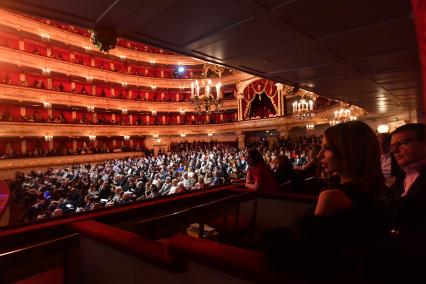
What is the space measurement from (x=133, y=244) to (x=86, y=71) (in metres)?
26.0

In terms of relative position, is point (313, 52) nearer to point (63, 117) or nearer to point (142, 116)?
point (63, 117)

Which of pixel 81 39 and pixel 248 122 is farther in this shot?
pixel 248 122

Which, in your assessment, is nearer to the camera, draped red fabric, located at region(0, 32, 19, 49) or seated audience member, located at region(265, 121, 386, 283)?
seated audience member, located at region(265, 121, 386, 283)

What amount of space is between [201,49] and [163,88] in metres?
28.8

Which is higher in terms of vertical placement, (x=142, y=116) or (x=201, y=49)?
(x=142, y=116)

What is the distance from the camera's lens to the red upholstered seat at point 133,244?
162 cm

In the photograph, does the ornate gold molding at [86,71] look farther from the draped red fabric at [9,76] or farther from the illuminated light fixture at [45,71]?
the draped red fabric at [9,76]

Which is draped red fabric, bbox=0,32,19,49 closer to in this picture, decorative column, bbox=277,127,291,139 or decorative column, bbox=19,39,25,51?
decorative column, bbox=19,39,25,51

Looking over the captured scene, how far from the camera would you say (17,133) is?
18.6 meters

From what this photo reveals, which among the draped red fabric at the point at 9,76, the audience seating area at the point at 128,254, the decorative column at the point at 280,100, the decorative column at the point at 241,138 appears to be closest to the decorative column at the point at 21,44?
the draped red fabric at the point at 9,76

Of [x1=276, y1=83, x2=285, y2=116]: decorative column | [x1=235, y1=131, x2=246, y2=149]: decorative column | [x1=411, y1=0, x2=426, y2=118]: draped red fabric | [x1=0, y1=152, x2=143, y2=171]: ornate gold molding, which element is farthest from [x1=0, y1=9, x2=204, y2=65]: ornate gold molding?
[x1=411, y1=0, x2=426, y2=118]: draped red fabric

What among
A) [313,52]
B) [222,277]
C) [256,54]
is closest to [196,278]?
[222,277]

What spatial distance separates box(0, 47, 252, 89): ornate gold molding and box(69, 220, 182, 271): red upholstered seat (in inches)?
548

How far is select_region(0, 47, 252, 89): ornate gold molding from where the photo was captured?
19266mm
